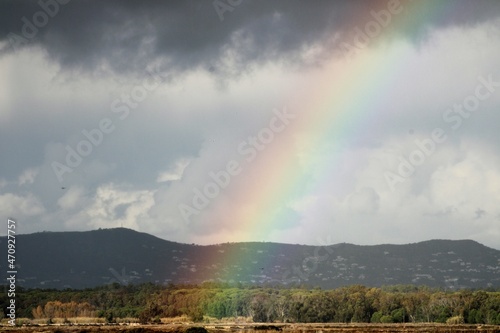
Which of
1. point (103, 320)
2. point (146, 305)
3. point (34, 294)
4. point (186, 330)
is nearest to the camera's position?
point (186, 330)

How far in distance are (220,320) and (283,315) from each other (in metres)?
15.1

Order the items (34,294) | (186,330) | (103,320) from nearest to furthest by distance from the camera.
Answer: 1. (186,330)
2. (103,320)
3. (34,294)

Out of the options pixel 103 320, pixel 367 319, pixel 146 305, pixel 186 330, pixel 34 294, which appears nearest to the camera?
pixel 186 330

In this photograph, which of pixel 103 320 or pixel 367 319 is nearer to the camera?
pixel 103 320

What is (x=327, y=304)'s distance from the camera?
154750 millimetres

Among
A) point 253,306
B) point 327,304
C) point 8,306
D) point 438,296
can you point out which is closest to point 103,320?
point 8,306

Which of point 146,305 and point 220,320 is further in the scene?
point 146,305

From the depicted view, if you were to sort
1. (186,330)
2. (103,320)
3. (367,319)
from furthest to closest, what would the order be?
(367,319)
(103,320)
(186,330)

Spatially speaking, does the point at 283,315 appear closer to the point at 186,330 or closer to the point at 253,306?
the point at 253,306

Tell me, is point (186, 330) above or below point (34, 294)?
below

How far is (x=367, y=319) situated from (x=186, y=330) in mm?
61739

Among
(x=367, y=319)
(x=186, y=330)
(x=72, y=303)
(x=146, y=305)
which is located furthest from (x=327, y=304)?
(x=186, y=330)

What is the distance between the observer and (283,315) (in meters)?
156

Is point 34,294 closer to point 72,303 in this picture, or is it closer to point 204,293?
point 72,303
